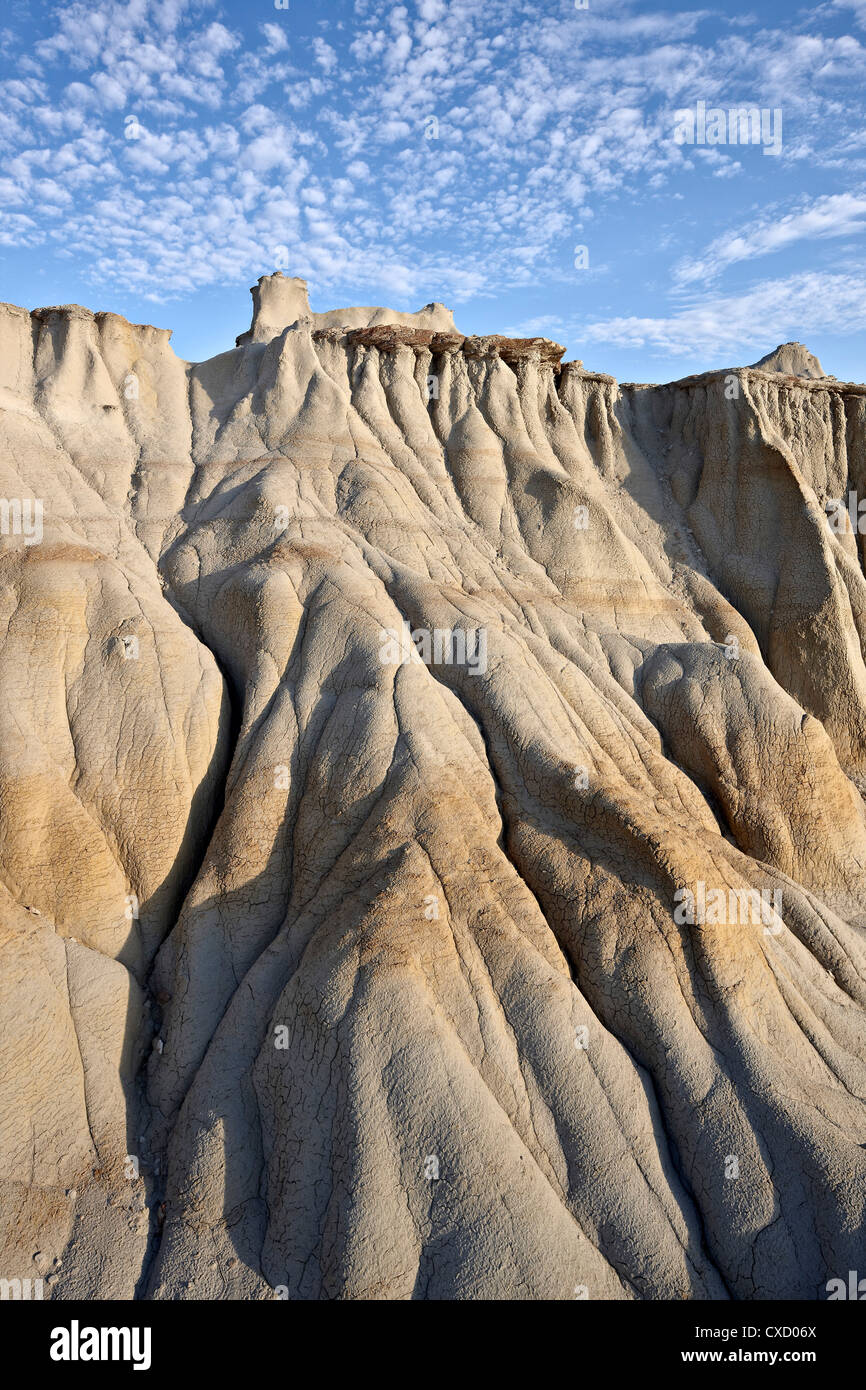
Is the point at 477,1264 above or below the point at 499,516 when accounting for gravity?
below

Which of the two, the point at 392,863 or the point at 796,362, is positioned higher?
the point at 796,362

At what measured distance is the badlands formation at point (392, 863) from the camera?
8.16 meters

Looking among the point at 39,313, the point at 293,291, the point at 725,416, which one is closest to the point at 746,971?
the point at 725,416

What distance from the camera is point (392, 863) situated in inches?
405

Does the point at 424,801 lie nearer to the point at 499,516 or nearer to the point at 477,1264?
the point at 477,1264

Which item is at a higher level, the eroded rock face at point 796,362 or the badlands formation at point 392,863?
the eroded rock face at point 796,362

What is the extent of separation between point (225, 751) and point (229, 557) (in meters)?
4.41

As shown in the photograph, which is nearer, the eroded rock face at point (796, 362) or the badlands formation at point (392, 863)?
the badlands formation at point (392, 863)

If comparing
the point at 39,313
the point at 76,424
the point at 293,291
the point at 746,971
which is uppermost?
the point at 293,291

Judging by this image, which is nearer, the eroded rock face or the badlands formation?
the badlands formation

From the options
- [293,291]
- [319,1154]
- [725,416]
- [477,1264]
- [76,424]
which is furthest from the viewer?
[293,291]

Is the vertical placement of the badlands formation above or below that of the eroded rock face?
below

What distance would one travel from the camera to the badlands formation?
816cm

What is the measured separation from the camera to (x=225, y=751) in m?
13.0
